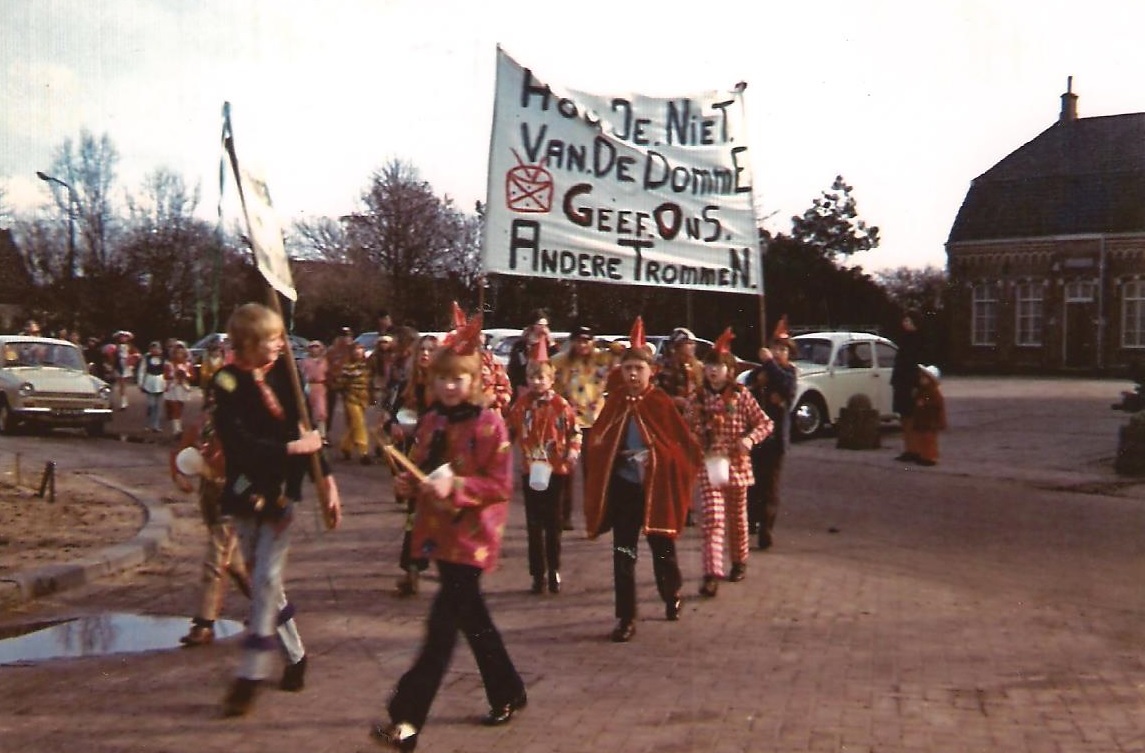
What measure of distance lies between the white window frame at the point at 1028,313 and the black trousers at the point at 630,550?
45.9m

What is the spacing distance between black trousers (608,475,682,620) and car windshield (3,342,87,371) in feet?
57.1

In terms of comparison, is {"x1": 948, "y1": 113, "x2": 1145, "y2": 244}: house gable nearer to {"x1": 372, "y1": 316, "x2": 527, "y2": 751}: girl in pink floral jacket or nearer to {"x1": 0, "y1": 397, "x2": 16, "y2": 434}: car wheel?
{"x1": 0, "y1": 397, "x2": 16, "y2": 434}: car wheel

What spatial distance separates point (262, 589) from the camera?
5449mm

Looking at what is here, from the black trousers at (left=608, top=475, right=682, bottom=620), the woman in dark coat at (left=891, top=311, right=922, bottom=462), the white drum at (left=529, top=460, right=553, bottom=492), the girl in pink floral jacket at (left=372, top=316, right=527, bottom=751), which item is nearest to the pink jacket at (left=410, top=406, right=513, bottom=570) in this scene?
the girl in pink floral jacket at (left=372, top=316, right=527, bottom=751)

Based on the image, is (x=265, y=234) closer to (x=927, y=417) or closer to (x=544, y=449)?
(x=544, y=449)

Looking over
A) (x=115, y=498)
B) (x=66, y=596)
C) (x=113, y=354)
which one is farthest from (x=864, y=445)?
(x=113, y=354)

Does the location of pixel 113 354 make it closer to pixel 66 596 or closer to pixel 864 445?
pixel 864 445

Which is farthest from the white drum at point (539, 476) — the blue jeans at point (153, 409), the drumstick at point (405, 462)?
the blue jeans at point (153, 409)

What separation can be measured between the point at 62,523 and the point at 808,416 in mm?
12719

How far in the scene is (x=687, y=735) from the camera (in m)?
5.25

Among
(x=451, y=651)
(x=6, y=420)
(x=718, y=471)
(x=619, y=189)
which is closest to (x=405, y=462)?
(x=451, y=651)

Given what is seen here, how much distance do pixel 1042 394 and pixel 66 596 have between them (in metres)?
28.7

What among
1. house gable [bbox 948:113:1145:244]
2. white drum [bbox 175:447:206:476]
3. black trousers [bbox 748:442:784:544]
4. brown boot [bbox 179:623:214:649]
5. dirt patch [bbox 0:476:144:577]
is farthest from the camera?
house gable [bbox 948:113:1145:244]

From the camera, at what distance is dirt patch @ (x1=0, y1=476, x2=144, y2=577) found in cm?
910
